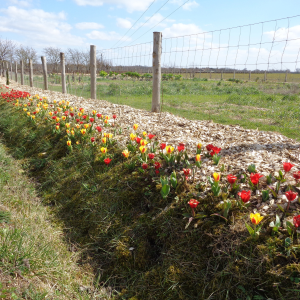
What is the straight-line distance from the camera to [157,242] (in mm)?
2658

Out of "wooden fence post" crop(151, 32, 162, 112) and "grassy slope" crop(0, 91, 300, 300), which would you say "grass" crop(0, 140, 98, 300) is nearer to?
"grassy slope" crop(0, 91, 300, 300)

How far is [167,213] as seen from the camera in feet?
8.95

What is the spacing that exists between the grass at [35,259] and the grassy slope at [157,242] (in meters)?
0.22

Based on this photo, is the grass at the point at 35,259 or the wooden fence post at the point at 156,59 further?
the wooden fence post at the point at 156,59

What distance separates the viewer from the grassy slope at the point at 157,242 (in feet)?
6.44

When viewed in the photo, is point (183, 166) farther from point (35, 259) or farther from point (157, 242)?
point (35, 259)

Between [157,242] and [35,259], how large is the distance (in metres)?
1.16

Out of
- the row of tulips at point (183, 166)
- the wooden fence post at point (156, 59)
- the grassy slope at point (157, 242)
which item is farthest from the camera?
the wooden fence post at point (156, 59)

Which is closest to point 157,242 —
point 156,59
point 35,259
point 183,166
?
point 183,166

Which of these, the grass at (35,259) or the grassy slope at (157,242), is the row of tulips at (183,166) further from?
the grass at (35,259)

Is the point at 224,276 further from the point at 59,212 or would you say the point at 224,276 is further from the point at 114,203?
the point at 59,212

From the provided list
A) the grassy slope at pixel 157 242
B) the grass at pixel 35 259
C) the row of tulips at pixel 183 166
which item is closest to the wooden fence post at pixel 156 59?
the row of tulips at pixel 183 166

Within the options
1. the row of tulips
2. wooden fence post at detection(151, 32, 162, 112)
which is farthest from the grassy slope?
wooden fence post at detection(151, 32, 162, 112)

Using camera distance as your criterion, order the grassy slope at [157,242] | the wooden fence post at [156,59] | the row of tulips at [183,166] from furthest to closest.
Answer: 1. the wooden fence post at [156,59]
2. the row of tulips at [183,166]
3. the grassy slope at [157,242]
